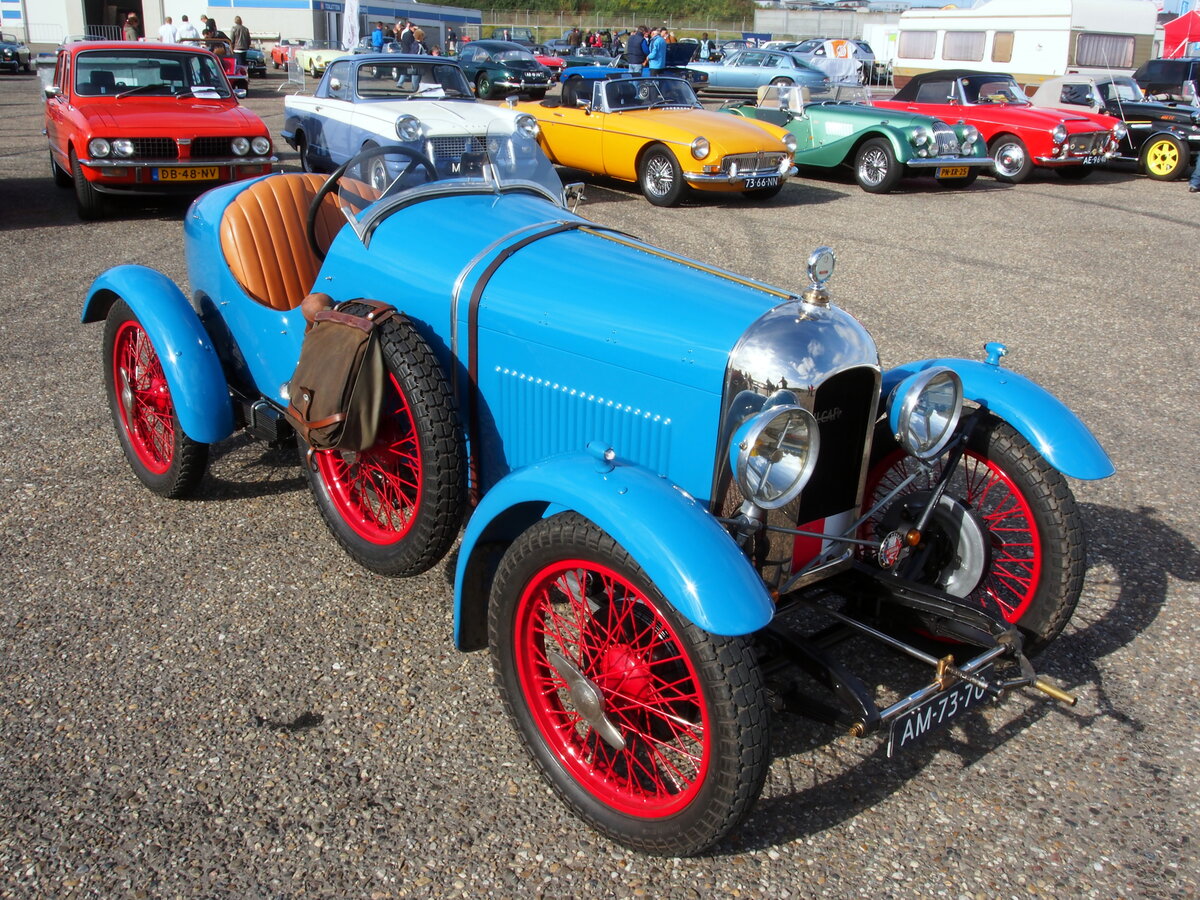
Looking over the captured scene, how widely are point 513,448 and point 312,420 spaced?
689 mm

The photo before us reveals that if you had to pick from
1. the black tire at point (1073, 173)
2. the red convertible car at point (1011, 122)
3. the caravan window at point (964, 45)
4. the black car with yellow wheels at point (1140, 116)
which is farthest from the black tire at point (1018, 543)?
the caravan window at point (964, 45)

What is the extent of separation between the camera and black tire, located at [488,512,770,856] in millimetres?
2117

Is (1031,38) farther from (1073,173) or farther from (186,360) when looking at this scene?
(186,360)

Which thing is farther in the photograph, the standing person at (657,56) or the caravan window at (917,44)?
the standing person at (657,56)

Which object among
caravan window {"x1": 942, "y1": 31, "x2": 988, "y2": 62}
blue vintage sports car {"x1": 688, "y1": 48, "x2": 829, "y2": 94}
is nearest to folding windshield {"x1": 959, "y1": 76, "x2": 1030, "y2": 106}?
caravan window {"x1": 942, "y1": 31, "x2": 988, "y2": 62}

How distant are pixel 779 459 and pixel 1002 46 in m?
20.6

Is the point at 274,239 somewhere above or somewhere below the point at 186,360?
above

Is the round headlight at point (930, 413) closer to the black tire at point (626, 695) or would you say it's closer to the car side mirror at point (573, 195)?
the black tire at point (626, 695)

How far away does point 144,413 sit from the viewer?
165 inches

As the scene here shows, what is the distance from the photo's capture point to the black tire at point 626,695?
83.4 inches

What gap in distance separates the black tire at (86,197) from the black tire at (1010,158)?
1163 centimetres

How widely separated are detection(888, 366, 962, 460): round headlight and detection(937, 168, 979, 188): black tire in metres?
11.6

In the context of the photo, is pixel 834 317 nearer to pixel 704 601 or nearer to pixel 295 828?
pixel 704 601

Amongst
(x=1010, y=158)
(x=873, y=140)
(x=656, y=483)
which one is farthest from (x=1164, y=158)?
(x=656, y=483)
